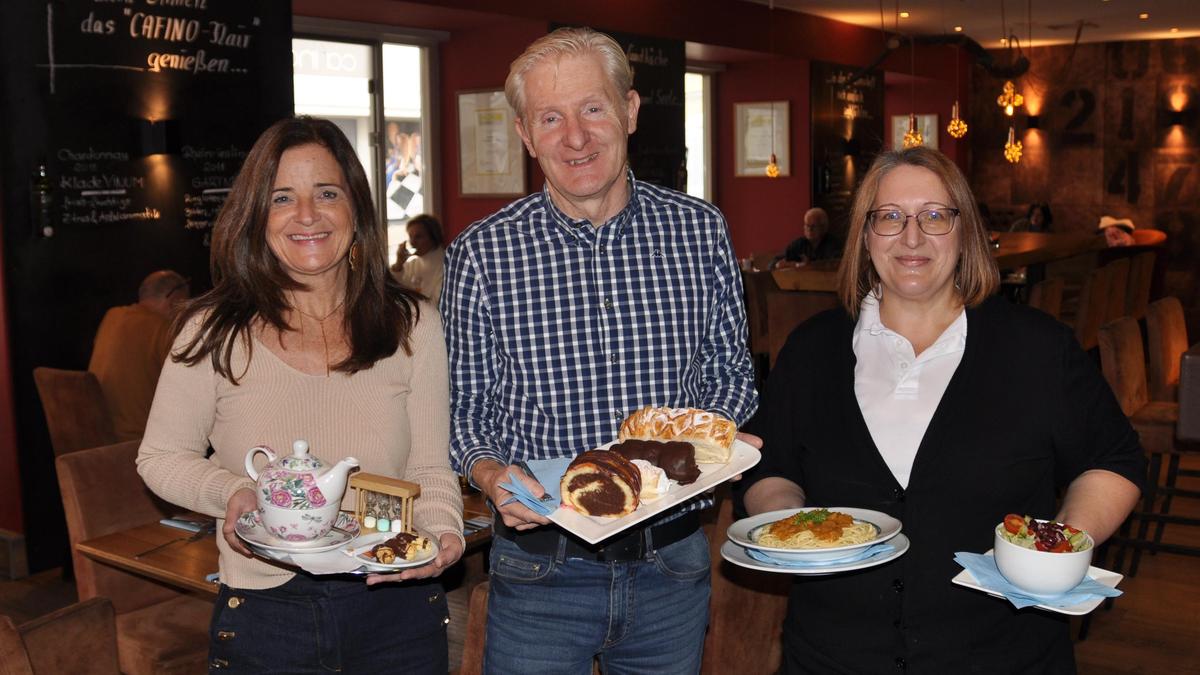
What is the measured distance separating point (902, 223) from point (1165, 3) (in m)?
11.8

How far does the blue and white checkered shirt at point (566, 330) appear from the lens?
1.99m

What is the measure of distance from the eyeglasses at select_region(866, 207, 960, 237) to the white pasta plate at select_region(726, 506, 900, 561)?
0.46 meters

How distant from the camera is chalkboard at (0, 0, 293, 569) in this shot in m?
5.21

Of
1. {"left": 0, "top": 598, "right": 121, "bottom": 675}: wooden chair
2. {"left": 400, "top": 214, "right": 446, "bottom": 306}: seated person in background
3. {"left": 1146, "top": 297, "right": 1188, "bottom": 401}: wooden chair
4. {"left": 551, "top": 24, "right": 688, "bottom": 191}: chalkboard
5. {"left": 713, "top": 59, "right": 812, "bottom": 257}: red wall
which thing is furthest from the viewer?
{"left": 713, "top": 59, "right": 812, "bottom": 257}: red wall

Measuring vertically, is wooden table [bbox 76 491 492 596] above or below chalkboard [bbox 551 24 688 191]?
below

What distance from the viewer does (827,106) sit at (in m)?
13.0

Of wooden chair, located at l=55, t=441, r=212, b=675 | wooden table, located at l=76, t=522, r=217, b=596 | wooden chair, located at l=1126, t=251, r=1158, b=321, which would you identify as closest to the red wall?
wooden chair, located at l=1126, t=251, r=1158, b=321

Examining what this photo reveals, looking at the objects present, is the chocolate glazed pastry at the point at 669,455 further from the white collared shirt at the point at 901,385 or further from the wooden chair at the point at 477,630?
the wooden chair at the point at 477,630

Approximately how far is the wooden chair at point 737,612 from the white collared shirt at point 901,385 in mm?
889

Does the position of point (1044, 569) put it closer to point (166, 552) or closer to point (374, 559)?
point (374, 559)

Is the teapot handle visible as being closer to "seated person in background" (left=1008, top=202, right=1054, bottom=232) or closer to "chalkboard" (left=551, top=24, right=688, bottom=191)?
"chalkboard" (left=551, top=24, right=688, bottom=191)

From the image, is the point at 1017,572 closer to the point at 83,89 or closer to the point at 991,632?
the point at 991,632

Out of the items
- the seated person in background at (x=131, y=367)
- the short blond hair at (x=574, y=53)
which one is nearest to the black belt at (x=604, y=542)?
the short blond hair at (x=574, y=53)

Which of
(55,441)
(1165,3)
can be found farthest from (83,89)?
(1165,3)
